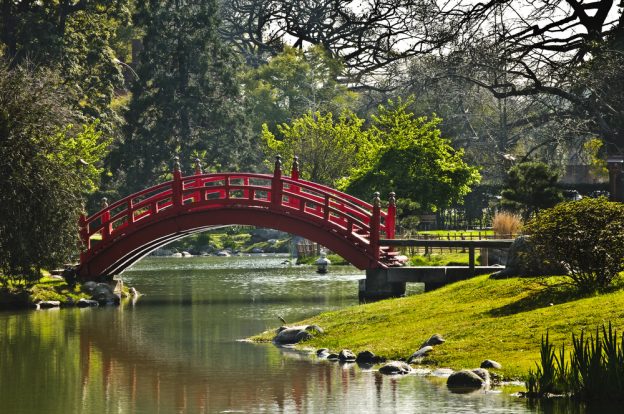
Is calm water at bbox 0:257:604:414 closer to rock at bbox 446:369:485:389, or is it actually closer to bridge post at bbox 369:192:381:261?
rock at bbox 446:369:485:389

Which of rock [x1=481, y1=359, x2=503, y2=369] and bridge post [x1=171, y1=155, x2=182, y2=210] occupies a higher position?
bridge post [x1=171, y1=155, x2=182, y2=210]

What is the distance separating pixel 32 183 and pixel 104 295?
10.7 meters

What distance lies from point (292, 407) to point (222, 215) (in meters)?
25.1

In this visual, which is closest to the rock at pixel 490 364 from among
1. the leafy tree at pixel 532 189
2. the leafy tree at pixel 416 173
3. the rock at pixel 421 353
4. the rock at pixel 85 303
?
the rock at pixel 421 353

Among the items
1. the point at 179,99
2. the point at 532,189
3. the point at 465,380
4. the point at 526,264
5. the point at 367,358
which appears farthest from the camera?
the point at 179,99

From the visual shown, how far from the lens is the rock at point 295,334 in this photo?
31234 millimetres

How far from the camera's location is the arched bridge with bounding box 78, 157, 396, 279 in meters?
44.3

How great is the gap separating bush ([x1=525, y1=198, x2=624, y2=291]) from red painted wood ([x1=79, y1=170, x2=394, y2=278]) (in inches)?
600

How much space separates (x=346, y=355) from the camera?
2758cm

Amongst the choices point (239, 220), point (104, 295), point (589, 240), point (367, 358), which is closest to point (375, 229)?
point (239, 220)

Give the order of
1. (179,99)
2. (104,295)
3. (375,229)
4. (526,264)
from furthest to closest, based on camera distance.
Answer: (179,99) < (104,295) < (375,229) < (526,264)

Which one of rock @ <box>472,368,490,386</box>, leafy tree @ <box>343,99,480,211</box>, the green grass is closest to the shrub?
the green grass

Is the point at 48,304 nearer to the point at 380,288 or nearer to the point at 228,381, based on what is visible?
the point at 380,288

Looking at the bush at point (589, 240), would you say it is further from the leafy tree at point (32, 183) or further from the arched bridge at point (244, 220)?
the leafy tree at point (32, 183)
